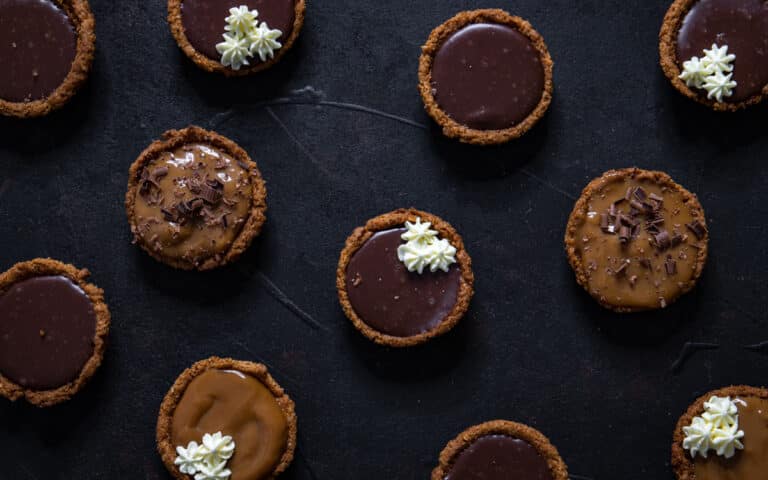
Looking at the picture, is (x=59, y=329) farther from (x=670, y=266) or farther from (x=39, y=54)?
(x=670, y=266)

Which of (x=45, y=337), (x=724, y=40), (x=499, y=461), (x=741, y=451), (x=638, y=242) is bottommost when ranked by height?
(x=499, y=461)

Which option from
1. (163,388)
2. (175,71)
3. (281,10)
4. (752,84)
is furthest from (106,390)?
(752,84)

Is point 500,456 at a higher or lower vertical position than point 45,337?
lower

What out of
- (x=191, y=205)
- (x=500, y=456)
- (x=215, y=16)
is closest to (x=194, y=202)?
(x=191, y=205)

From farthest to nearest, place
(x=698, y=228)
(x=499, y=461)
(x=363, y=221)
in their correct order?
(x=363, y=221)
(x=698, y=228)
(x=499, y=461)

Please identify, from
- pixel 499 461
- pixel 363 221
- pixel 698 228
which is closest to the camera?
pixel 499 461

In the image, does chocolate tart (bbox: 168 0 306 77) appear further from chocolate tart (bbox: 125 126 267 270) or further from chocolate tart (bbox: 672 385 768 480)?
chocolate tart (bbox: 672 385 768 480)

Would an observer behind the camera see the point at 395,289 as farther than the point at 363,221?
No

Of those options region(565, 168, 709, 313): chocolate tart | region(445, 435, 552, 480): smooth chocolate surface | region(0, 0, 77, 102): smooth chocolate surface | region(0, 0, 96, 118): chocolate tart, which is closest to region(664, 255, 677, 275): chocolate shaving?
region(565, 168, 709, 313): chocolate tart

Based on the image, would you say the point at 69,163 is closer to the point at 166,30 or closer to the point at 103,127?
the point at 103,127
